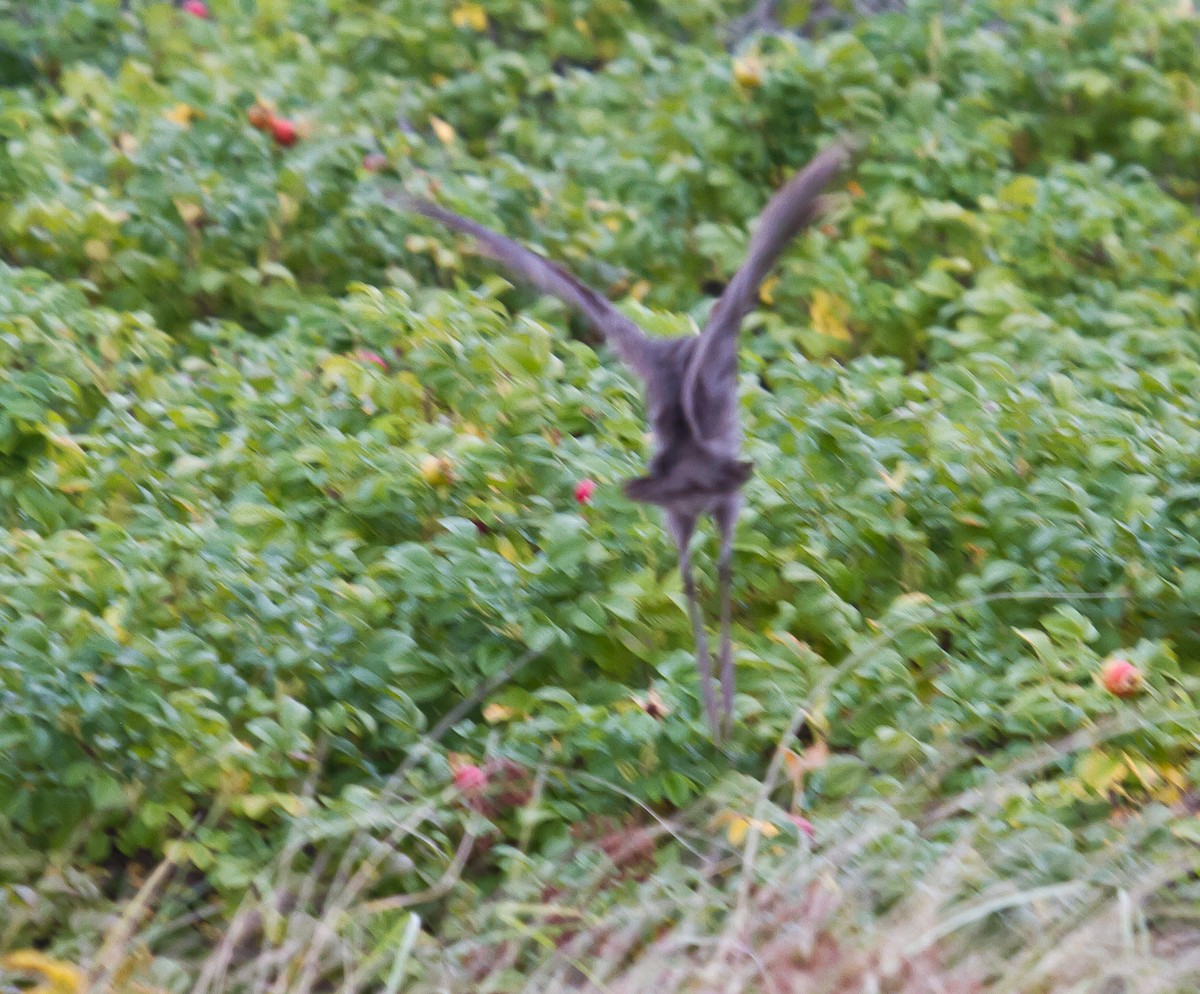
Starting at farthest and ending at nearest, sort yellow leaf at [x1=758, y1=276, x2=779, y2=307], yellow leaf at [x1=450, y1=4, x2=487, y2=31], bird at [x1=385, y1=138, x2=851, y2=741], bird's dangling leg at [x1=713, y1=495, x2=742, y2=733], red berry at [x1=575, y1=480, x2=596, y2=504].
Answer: yellow leaf at [x1=450, y1=4, x2=487, y2=31] → yellow leaf at [x1=758, y1=276, x2=779, y2=307] → red berry at [x1=575, y1=480, x2=596, y2=504] → bird's dangling leg at [x1=713, y1=495, x2=742, y2=733] → bird at [x1=385, y1=138, x2=851, y2=741]

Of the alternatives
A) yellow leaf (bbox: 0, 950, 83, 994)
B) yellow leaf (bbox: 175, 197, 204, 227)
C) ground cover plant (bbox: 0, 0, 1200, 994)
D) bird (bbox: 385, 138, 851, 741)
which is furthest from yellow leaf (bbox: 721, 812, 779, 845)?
yellow leaf (bbox: 175, 197, 204, 227)

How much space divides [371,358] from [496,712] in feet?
4.12

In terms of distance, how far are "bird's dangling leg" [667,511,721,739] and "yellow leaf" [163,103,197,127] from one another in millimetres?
2818

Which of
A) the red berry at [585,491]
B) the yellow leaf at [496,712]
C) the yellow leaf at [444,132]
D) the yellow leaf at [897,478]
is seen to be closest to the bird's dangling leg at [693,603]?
the yellow leaf at [496,712]

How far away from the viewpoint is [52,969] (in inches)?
91.8

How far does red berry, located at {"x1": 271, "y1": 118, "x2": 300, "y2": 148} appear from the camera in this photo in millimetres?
4875

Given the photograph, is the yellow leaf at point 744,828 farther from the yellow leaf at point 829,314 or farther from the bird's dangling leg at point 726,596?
the yellow leaf at point 829,314

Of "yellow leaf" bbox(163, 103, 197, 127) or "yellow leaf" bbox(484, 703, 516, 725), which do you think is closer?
"yellow leaf" bbox(484, 703, 516, 725)

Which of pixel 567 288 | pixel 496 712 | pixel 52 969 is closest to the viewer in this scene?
pixel 52 969

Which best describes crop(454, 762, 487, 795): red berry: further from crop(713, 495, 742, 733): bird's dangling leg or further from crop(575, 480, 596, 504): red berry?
crop(575, 480, 596, 504): red berry

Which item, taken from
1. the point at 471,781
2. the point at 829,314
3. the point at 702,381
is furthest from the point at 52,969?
the point at 829,314

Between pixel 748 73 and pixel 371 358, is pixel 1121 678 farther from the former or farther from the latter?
pixel 748 73

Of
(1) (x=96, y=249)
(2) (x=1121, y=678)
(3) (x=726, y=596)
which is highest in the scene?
(2) (x=1121, y=678)

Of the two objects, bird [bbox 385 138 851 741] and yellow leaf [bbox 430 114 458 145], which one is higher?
yellow leaf [bbox 430 114 458 145]
